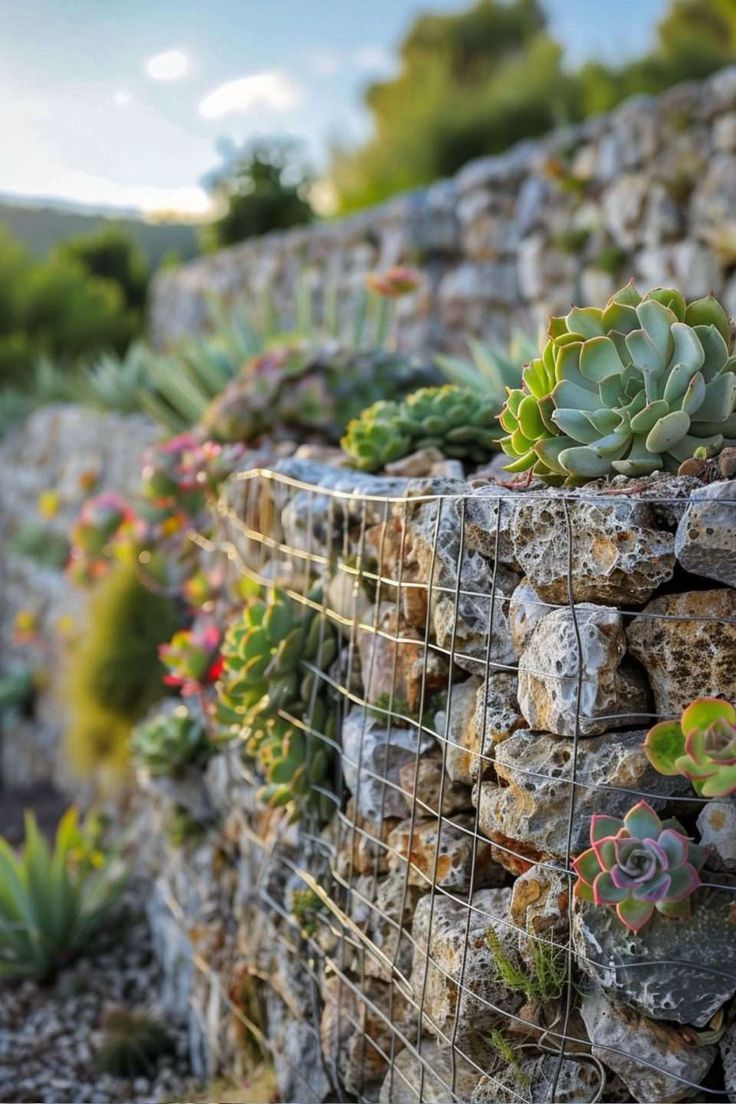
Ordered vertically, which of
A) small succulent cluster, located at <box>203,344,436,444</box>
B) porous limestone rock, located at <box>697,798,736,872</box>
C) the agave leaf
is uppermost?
small succulent cluster, located at <box>203,344,436,444</box>

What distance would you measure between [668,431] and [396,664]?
0.77 metres

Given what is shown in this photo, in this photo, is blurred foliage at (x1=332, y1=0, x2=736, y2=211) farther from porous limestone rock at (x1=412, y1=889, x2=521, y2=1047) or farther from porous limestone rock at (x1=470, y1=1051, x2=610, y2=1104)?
porous limestone rock at (x1=470, y1=1051, x2=610, y2=1104)

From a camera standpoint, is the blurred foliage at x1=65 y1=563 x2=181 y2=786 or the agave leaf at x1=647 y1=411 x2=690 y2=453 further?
the blurred foliage at x1=65 y1=563 x2=181 y2=786

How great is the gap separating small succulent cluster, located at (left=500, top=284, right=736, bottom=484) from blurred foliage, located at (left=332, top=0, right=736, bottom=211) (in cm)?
558

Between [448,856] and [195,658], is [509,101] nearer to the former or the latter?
[195,658]

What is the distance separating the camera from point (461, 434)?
272 centimetres

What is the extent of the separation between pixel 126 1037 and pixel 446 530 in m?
2.08

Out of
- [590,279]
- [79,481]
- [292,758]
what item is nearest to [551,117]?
[590,279]

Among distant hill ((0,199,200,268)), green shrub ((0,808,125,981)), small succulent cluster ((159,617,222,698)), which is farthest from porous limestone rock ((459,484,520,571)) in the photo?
distant hill ((0,199,200,268))

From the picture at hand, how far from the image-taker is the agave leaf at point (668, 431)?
166 cm

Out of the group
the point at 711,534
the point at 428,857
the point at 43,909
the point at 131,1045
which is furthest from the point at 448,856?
the point at 43,909

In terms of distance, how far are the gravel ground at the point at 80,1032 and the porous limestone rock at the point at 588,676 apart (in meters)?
1.93

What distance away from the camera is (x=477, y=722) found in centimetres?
186

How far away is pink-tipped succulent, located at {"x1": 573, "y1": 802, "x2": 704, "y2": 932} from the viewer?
1440mm
